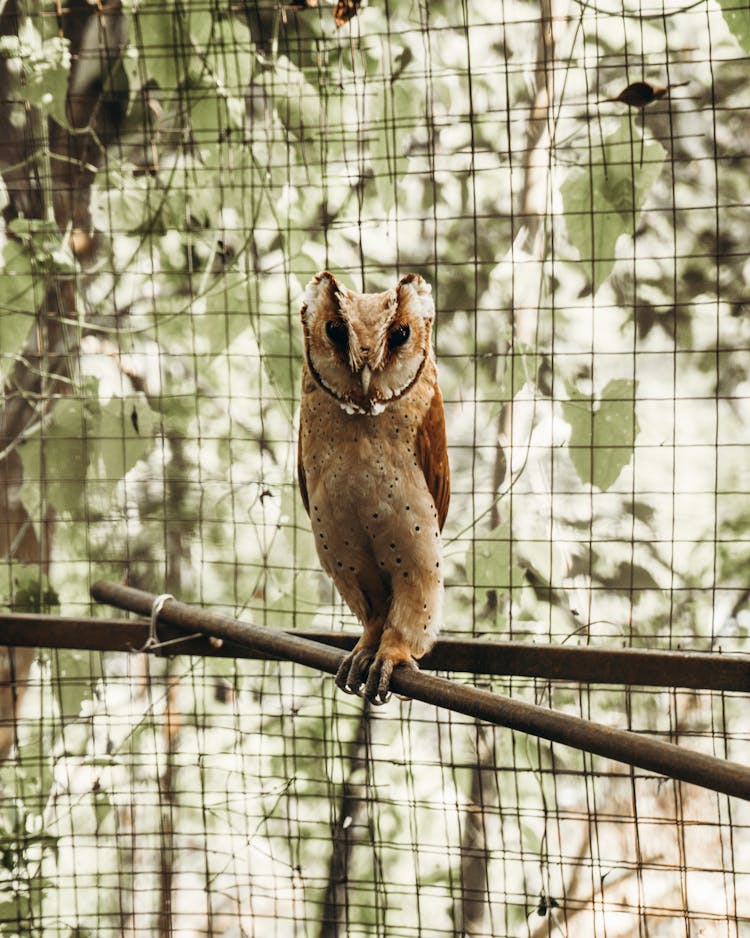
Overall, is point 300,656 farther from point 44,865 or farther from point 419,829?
point 44,865

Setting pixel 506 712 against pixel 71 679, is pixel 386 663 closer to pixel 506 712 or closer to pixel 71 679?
pixel 506 712

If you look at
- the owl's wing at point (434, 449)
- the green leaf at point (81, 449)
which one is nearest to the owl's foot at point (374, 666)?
the owl's wing at point (434, 449)

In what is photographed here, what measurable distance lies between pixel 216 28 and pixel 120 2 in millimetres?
287

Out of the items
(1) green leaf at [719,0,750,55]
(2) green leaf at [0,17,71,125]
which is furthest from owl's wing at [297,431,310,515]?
(1) green leaf at [719,0,750,55]

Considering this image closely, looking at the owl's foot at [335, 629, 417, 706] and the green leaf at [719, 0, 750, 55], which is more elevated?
the green leaf at [719, 0, 750, 55]

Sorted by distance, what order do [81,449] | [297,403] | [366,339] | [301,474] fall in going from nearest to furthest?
[366,339] → [301,474] → [81,449] → [297,403]

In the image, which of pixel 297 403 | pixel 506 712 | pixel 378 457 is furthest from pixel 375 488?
pixel 297 403

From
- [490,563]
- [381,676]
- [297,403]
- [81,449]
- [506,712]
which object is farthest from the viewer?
[297,403]

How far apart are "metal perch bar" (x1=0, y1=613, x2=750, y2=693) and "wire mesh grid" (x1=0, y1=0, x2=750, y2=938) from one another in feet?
0.71

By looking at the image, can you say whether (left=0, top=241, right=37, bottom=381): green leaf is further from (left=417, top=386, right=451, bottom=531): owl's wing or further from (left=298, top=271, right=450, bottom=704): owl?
(left=417, top=386, right=451, bottom=531): owl's wing

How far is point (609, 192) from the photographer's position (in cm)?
128

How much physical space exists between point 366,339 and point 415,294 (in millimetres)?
105

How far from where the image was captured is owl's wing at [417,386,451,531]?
1.11m

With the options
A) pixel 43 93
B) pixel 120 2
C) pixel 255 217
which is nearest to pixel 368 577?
pixel 255 217
